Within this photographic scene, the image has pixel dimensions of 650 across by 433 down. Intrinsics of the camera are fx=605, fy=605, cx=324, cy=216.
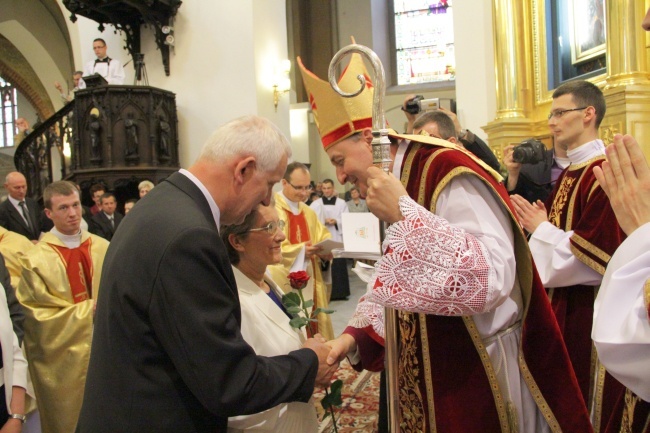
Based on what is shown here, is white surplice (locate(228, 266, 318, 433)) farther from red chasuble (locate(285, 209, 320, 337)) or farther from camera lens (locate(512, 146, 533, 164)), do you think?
red chasuble (locate(285, 209, 320, 337))

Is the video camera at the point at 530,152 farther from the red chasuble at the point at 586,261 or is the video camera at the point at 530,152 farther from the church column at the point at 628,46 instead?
the church column at the point at 628,46

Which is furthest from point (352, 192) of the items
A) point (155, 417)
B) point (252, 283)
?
point (155, 417)

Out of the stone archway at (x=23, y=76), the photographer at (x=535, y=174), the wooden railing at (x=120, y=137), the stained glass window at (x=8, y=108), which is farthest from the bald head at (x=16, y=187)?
the stained glass window at (x=8, y=108)

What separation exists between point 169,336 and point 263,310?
613 mm

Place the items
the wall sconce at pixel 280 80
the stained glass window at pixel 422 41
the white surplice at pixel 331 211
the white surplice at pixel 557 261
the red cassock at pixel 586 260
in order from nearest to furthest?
the red cassock at pixel 586 260 → the white surplice at pixel 557 261 → the white surplice at pixel 331 211 → the wall sconce at pixel 280 80 → the stained glass window at pixel 422 41

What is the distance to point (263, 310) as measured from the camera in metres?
1.94

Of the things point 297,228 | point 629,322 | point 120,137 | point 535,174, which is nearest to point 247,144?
point 629,322

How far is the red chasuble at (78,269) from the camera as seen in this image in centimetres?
353

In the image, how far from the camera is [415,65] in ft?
52.2

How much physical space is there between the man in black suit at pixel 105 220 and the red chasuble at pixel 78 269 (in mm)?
3039

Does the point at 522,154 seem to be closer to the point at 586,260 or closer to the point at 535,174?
the point at 535,174

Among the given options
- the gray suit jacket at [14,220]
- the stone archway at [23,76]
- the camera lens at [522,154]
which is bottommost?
the gray suit jacket at [14,220]

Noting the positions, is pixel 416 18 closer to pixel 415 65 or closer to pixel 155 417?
pixel 415 65

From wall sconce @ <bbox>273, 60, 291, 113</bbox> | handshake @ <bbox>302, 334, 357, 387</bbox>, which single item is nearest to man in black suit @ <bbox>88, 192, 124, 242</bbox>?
wall sconce @ <bbox>273, 60, 291, 113</bbox>
